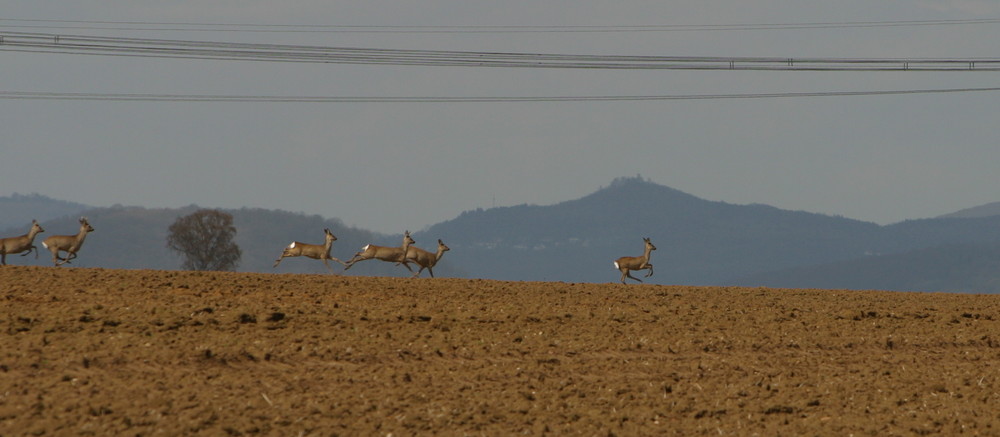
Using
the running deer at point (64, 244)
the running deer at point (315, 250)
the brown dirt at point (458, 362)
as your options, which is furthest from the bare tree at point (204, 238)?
the brown dirt at point (458, 362)

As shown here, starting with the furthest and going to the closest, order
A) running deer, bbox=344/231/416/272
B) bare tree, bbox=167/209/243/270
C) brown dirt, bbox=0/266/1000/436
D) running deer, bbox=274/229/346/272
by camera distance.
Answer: bare tree, bbox=167/209/243/270
running deer, bbox=274/229/346/272
running deer, bbox=344/231/416/272
brown dirt, bbox=0/266/1000/436

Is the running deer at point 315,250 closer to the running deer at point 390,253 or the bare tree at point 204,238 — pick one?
the running deer at point 390,253

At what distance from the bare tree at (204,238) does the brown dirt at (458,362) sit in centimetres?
8720

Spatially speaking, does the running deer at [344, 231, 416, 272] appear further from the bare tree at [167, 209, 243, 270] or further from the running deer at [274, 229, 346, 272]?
the bare tree at [167, 209, 243, 270]

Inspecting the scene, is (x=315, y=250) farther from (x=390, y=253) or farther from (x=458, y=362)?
(x=458, y=362)

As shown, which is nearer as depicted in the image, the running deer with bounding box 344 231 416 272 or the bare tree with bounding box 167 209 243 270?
the running deer with bounding box 344 231 416 272

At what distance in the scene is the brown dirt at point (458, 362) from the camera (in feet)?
48.4

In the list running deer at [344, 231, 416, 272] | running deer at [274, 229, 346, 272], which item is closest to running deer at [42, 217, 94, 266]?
running deer at [274, 229, 346, 272]

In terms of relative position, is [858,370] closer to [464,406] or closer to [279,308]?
[464,406]

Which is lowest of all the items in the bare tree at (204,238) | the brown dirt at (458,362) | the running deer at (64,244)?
Answer: the brown dirt at (458,362)

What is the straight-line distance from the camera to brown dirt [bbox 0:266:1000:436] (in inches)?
581

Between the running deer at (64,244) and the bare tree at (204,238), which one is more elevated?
the bare tree at (204,238)

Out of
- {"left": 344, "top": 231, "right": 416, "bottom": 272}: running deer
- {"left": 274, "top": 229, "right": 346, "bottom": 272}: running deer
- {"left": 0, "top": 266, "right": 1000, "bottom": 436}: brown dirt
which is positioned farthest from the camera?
{"left": 274, "top": 229, "right": 346, "bottom": 272}: running deer

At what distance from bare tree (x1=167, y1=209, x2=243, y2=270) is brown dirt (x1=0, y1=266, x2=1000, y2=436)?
87.2 metres
